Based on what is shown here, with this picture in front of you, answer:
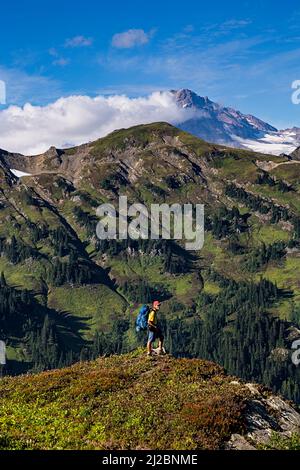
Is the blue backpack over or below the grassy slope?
over

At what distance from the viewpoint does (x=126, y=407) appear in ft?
106

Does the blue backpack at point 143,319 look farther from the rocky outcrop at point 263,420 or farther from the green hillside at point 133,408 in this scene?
the rocky outcrop at point 263,420

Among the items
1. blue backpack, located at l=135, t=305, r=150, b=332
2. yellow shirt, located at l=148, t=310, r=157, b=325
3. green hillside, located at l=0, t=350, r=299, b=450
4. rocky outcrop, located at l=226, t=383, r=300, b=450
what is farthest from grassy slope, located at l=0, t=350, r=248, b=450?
yellow shirt, located at l=148, t=310, r=157, b=325

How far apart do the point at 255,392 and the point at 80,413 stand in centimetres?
1265

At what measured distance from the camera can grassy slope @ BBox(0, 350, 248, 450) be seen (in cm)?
2702

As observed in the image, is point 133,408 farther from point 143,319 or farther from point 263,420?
point 143,319

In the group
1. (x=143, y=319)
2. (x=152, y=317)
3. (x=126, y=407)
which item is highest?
(x=152, y=317)

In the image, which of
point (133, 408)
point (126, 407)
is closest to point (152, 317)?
point (126, 407)

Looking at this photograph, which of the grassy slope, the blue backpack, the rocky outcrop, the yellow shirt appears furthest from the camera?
the yellow shirt

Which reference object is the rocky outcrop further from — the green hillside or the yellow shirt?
the yellow shirt
